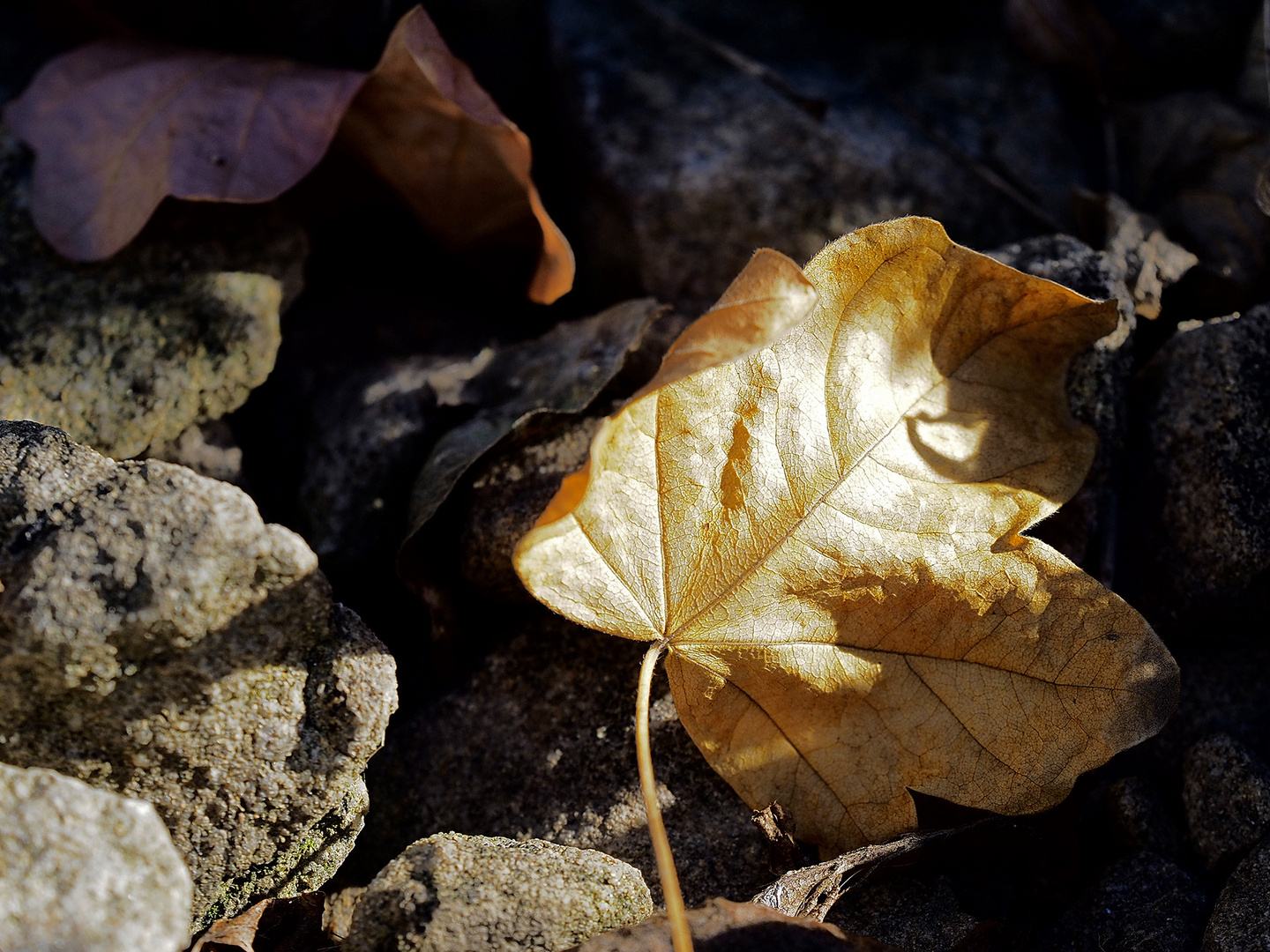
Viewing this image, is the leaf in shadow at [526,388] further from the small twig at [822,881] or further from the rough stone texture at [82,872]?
the small twig at [822,881]

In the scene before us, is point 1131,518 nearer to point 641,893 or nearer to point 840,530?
point 840,530

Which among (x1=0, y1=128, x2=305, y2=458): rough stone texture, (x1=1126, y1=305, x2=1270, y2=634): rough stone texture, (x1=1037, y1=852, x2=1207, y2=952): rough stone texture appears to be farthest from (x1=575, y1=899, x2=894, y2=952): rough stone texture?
(x1=0, y1=128, x2=305, y2=458): rough stone texture

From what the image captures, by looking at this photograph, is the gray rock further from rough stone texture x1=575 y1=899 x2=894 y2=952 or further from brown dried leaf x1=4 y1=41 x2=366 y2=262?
rough stone texture x1=575 y1=899 x2=894 y2=952

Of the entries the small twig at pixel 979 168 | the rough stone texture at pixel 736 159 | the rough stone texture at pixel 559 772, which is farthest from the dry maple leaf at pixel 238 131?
the small twig at pixel 979 168

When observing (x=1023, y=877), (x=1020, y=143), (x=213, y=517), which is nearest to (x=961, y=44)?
(x=1020, y=143)

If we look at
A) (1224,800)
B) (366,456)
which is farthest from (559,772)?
(1224,800)

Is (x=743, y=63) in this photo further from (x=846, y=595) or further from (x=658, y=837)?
(x=658, y=837)
